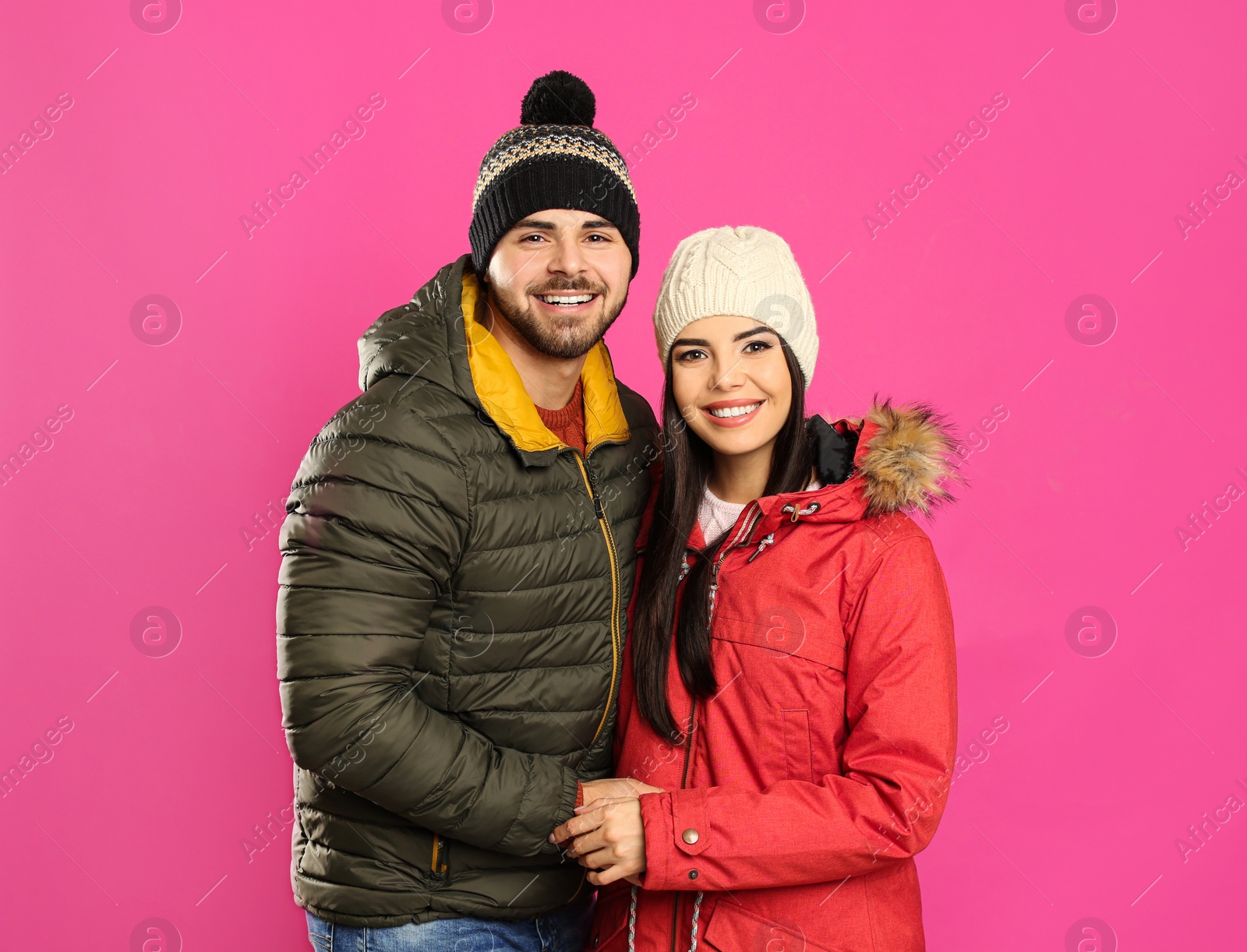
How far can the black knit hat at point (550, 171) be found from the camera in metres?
2.30

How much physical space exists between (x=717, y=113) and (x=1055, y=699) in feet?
A: 7.18

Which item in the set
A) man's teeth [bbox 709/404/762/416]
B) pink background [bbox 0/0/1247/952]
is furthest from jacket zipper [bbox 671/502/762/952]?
pink background [bbox 0/0/1247/952]

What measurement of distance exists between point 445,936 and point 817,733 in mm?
857

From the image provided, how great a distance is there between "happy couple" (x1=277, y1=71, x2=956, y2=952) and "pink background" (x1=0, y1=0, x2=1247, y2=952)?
1.04 m

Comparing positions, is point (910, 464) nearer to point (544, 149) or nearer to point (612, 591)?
point (612, 591)

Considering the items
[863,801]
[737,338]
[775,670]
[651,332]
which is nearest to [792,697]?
[775,670]

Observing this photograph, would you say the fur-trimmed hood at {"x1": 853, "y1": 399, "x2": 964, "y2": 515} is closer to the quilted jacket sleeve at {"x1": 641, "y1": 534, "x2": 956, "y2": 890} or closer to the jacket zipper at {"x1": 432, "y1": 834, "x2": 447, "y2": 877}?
the quilted jacket sleeve at {"x1": 641, "y1": 534, "x2": 956, "y2": 890}

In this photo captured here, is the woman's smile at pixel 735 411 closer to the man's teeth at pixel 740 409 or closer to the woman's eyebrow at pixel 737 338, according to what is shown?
the man's teeth at pixel 740 409

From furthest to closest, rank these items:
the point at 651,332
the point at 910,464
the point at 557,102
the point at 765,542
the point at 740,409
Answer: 1. the point at 651,332
2. the point at 557,102
3. the point at 740,409
4. the point at 765,542
5. the point at 910,464

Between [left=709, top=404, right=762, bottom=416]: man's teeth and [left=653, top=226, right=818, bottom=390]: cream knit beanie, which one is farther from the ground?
[left=653, top=226, right=818, bottom=390]: cream knit beanie

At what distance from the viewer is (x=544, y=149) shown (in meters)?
2.31

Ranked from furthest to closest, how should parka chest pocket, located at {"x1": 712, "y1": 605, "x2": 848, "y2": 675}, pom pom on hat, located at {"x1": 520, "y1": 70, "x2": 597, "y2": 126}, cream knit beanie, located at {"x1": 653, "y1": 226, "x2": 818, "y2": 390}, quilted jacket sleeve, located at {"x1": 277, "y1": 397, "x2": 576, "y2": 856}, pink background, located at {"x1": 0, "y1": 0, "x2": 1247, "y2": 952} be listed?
pink background, located at {"x1": 0, "y1": 0, "x2": 1247, "y2": 952}, pom pom on hat, located at {"x1": 520, "y1": 70, "x2": 597, "y2": 126}, cream knit beanie, located at {"x1": 653, "y1": 226, "x2": 818, "y2": 390}, parka chest pocket, located at {"x1": 712, "y1": 605, "x2": 848, "y2": 675}, quilted jacket sleeve, located at {"x1": 277, "y1": 397, "x2": 576, "y2": 856}

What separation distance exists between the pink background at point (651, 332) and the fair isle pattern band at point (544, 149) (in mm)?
901

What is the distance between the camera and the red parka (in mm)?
1903
